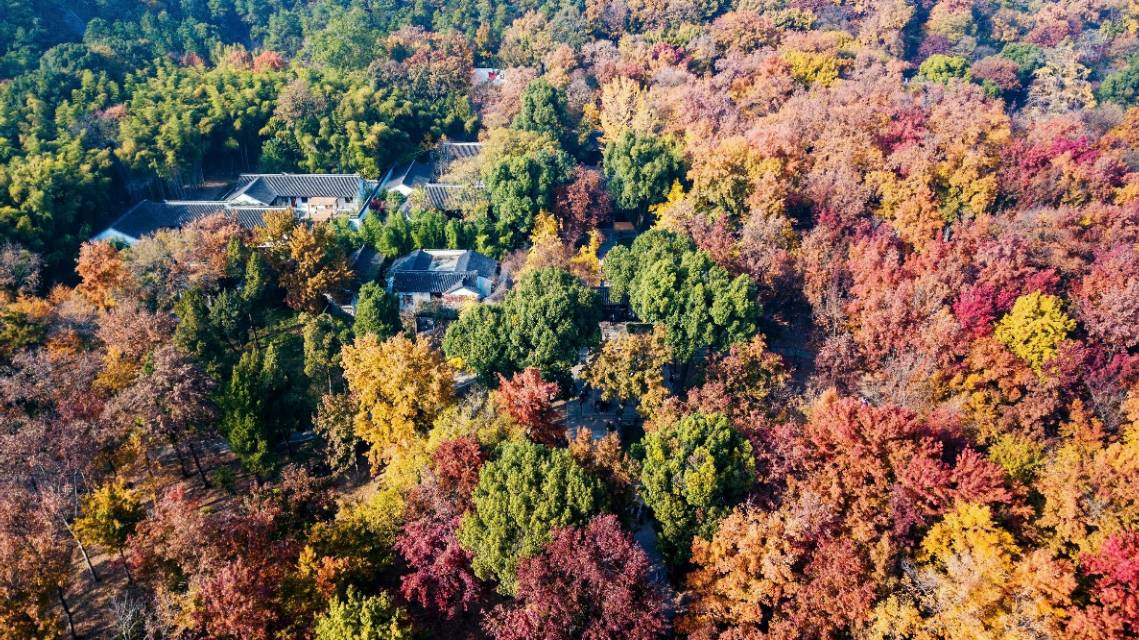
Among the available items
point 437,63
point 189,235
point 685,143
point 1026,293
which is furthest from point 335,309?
point 1026,293

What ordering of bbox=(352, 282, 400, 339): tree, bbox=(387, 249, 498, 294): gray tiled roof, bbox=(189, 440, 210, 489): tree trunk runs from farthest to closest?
bbox=(387, 249, 498, 294): gray tiled roof → bbox=(352, 282, 400, 339): tree → bbox=(189, 440, 210, 489): tree trunk

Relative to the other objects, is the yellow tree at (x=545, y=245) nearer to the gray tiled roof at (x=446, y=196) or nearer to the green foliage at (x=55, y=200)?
the gray tiled roof at (x=446, y=196)

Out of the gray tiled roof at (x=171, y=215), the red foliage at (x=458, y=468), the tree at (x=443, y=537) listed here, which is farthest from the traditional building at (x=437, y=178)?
the tree at (x=443, y=537)

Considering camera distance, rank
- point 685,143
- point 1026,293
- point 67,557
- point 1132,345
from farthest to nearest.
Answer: point 685,143
point 1026,293
point 1132,345
point 67,557

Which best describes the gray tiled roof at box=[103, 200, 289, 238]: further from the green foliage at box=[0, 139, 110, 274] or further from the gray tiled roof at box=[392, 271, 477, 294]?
the gray tiled roof at box=[392, 271, 477, 294]

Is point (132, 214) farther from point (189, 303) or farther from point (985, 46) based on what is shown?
point (985, 46)

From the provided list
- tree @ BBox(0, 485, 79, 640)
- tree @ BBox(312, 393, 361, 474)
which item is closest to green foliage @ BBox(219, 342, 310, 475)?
tree @ BBox(312, 393, 361, 474)

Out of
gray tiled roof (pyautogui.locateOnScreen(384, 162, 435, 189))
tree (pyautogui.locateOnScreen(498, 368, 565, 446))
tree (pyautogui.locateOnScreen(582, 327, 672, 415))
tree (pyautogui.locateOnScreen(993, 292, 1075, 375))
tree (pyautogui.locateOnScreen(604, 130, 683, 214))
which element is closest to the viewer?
tree (pyautogui.locateOnScreen(498, 368, 565, 446))
